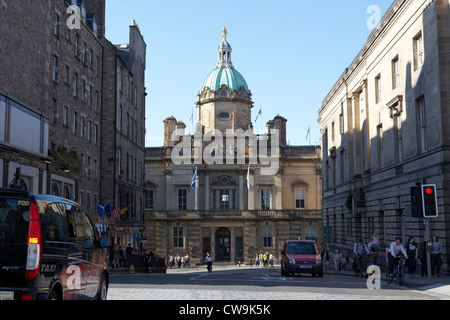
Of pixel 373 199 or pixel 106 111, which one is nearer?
pixel 373 199

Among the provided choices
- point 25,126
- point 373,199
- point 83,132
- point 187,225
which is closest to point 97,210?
point 83,132

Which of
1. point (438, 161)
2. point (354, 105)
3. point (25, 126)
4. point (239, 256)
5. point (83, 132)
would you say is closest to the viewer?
point (438, 161)

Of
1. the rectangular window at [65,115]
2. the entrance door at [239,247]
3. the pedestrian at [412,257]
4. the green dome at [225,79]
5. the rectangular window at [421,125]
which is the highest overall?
the green dome at [225,79]

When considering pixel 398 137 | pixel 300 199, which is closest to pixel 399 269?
pixel 398 137

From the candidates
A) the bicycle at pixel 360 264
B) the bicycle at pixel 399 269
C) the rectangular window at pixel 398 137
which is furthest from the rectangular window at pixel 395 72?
the bicycle at pixel 399 269

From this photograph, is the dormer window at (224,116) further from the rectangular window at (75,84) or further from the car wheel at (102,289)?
the car wheel at (102,289)

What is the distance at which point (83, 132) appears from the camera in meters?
41.2

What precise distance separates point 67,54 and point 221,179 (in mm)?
39666

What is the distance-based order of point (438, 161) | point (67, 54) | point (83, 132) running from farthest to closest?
1. point (83, 132)
2. point (67, 54)
3. point (438, 161)

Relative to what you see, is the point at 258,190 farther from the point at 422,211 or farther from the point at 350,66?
the point at 422,211

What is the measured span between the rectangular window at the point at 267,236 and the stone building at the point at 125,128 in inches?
746

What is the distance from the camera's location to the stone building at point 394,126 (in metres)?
25.9

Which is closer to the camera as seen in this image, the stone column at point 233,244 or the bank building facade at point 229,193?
the stone column at point 233,244

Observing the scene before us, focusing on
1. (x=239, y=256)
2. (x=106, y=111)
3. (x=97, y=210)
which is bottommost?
(x=239, y=256)
